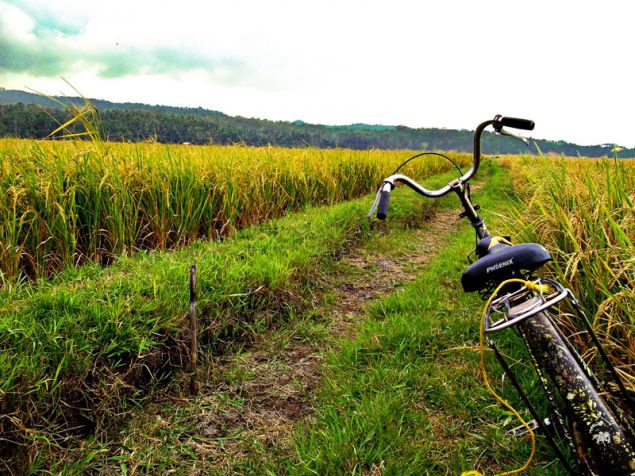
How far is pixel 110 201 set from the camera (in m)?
3.62

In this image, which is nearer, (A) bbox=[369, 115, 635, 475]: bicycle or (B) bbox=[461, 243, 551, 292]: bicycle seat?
(A) bbox=[369, 115, 635, 475]: bicycle

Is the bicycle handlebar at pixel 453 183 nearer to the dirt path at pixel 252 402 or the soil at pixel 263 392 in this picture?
the soil at pixel 263 392

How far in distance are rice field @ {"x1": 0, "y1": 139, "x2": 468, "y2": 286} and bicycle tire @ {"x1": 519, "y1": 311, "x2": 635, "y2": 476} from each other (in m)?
3.21

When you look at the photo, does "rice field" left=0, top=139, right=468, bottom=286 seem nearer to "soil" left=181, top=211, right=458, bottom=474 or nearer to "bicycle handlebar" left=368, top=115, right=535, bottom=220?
"soil" left=181, top=211, right=458, bottom=474

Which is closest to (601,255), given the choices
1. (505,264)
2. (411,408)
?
(505,264)

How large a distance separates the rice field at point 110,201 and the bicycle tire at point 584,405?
126 inches

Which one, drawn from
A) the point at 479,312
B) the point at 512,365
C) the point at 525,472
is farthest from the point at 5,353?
the point at 479,312

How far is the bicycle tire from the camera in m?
1.39

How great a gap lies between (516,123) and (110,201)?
3422mm

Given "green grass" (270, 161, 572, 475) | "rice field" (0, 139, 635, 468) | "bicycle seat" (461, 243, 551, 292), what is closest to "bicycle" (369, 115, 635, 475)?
"bicycle seat" (461, 243, 551, 292)

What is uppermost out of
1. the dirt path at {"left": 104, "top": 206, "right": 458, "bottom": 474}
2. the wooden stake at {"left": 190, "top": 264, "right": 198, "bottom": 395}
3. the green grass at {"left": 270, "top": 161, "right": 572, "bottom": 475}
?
the wooden stake at {"left": 190, "top": 264, "right": 198, "bottom": 395}

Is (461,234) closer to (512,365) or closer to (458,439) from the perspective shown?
(512,365)

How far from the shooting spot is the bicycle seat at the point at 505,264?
1.53m

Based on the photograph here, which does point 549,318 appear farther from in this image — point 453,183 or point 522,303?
point 453,183
